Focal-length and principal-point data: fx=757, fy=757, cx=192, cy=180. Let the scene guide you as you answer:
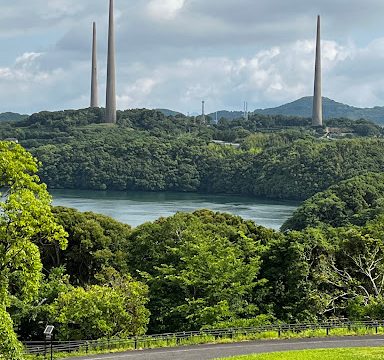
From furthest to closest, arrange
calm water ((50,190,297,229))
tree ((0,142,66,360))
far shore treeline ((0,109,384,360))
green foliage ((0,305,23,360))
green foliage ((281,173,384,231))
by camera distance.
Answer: calm water ((50,190,297,229)) → green foliage ((281,173,384,231)) → far shore treeline ((0,109,384,360)) → tree ((0,142,66,360)) → green foliage ((0,305,23,360))

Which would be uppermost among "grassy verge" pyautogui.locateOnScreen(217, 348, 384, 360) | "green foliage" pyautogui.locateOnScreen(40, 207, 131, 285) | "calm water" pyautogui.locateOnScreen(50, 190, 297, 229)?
"green foliage" pyautogui.locateOnScreen(40, 207, 131, 285)

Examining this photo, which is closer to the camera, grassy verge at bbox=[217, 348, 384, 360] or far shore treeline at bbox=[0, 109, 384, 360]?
far shore treeline at bbox=[0, 109, 384, 360]

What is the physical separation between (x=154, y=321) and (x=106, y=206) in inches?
2685

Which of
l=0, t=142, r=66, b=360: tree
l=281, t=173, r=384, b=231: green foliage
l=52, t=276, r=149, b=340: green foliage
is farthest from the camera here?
l=281, t=173, r=384, b=231: green foliage

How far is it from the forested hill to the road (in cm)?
8940

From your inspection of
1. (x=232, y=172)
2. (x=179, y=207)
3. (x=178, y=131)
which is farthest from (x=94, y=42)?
(x=179, y=207)

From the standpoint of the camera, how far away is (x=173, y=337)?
2184 centimetres

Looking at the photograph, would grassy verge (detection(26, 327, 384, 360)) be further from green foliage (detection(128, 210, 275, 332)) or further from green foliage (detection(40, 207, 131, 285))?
green foliage (detection(40, 207, 131, 285))

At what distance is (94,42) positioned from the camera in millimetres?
188875

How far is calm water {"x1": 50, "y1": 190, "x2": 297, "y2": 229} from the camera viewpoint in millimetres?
81750

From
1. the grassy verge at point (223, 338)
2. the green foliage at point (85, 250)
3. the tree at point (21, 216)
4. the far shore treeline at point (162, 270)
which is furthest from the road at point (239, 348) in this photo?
the green foliage at point (85, 250)

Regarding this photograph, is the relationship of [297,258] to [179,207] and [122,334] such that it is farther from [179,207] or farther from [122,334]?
[179,207]

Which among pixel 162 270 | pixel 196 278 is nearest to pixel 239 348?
pixel 196 278

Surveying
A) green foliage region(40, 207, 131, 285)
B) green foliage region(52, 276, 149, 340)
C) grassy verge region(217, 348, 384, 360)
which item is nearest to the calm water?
green foliage region(40, 207, 131, 285)
